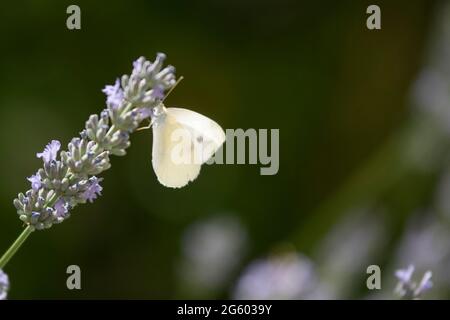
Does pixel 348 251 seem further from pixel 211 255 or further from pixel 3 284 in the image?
pixel 3 284

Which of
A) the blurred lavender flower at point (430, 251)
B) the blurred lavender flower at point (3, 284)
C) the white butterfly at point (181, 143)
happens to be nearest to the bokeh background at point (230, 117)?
the blurred lavender flower at point (430, 251)

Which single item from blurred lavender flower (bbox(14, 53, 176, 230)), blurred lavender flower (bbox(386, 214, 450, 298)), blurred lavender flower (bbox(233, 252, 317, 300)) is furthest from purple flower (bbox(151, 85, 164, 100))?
blurred lavender flower (bbox(386, 214, 450, 298))

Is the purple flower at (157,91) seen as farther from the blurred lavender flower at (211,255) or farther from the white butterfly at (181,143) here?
the blurred lavender flower at (211,255)

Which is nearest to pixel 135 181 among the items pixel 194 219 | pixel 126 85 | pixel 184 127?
pixel 194 219

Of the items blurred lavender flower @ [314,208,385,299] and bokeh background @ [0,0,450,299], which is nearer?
blurred lavender flower @ [314,208,385,299]

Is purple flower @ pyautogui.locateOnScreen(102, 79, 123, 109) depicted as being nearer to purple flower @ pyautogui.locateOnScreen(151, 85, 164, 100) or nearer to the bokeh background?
purple flower @ pyautogui.locateOnScreen(151, 85, 164, 100)

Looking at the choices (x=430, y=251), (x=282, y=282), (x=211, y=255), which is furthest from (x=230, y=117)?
(x=282, y=282)
